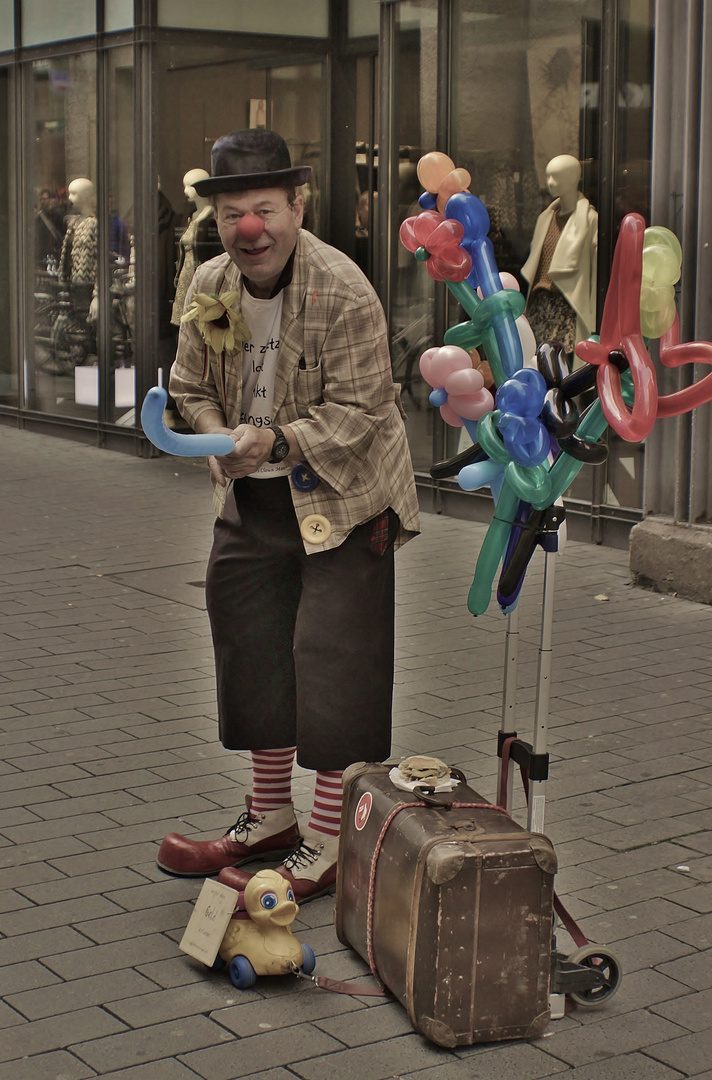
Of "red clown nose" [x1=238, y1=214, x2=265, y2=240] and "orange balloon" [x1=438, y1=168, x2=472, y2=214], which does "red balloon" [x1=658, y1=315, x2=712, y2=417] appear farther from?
"red clown nose" [x1=238, y1=214, x2=265, y2=240]

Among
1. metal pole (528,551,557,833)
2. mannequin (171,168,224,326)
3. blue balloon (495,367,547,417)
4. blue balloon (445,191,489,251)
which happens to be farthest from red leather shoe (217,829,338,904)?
mannequin (171,168,224,326)

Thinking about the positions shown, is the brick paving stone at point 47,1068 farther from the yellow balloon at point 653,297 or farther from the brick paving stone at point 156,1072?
the yellow balloon at point 653,297

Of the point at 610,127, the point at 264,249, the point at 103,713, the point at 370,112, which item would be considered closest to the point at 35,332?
the point at 370,112

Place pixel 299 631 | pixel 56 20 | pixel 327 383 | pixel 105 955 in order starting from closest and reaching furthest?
pixel 105 955 < pixel 327 383 < pixel 299 631 < pixel 56 20

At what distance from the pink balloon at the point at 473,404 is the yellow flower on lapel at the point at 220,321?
0.62m

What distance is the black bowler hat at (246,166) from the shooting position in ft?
11.9

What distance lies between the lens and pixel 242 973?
3.48m

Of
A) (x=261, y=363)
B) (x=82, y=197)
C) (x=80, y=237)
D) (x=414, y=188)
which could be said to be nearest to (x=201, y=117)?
(x=82, y=197)

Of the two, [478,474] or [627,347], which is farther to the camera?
[478,474]

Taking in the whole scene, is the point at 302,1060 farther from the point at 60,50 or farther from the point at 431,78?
the point at 60,50

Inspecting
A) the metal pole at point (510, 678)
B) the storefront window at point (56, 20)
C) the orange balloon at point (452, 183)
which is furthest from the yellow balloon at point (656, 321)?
the storefront window at point (56, 20)

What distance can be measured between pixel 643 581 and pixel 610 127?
262 cm

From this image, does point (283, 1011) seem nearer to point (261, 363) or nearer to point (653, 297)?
point (261, 363)

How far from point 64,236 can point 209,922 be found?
1040cm
